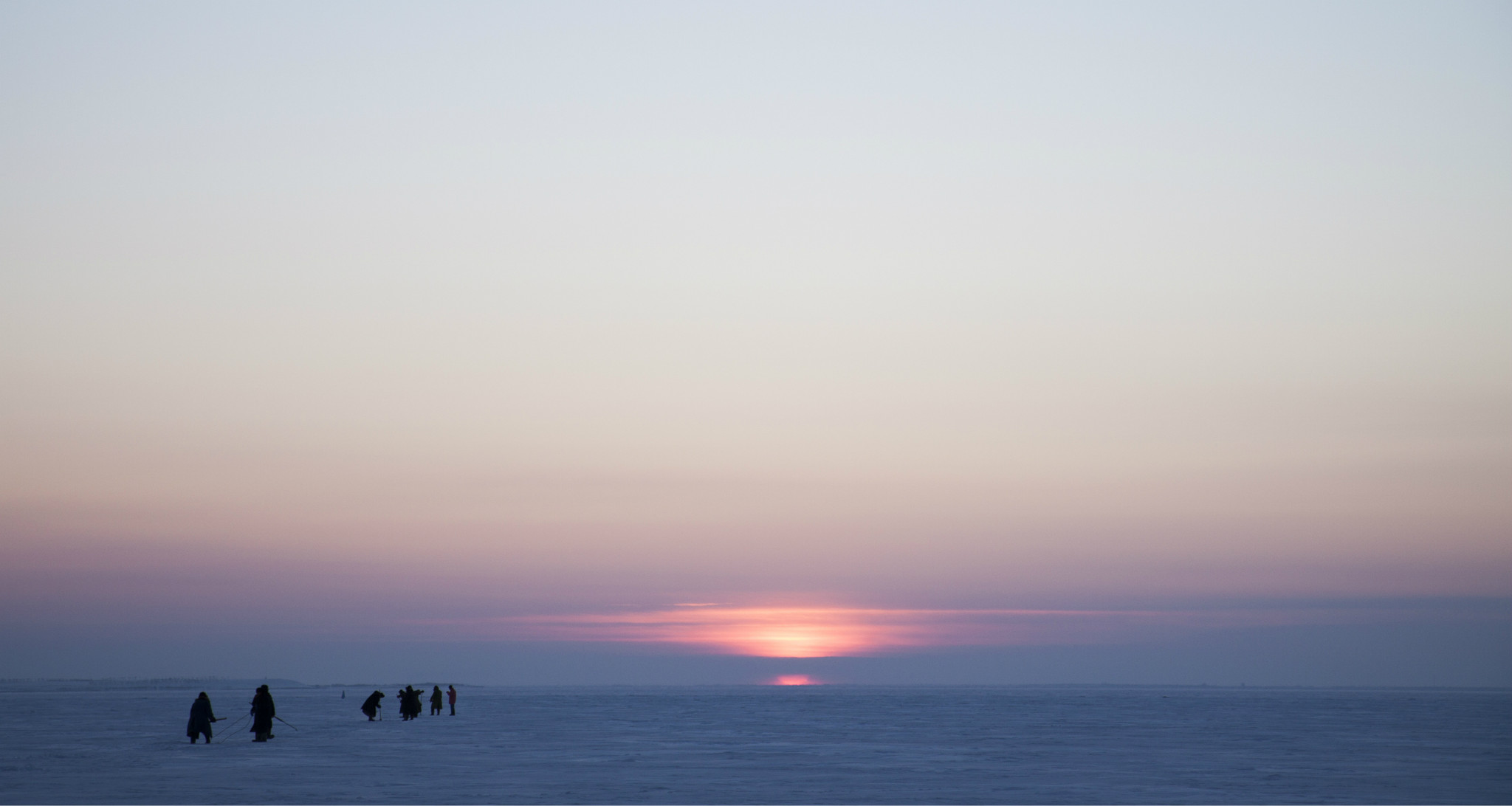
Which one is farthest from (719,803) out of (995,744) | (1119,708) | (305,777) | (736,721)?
(1119,708)

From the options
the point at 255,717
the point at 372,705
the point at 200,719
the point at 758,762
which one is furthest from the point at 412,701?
the point at 758,762

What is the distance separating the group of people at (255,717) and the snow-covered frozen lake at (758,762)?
479mm

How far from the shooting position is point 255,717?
3400 cm

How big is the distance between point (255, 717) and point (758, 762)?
1414cm

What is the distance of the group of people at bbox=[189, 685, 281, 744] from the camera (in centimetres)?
3241

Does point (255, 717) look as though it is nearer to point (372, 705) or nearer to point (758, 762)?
point (758, 762)

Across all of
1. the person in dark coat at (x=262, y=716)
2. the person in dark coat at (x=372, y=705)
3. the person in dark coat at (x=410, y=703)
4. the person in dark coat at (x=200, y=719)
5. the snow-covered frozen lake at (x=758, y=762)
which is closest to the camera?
the snow-covered frozen lake at (x=758, y=762)

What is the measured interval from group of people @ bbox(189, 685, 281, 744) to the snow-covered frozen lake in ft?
1.57

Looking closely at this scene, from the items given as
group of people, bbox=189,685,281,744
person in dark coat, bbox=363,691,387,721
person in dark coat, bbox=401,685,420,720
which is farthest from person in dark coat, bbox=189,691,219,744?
person in dark coat, bbox=401,685,420,720

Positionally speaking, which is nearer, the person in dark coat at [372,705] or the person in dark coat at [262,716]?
the person in dark coat at [262,716]

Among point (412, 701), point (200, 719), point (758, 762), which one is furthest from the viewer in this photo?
point (412, 701)

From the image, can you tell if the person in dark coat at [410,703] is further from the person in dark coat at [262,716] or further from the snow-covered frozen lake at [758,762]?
the person in dark coat at [262,716]

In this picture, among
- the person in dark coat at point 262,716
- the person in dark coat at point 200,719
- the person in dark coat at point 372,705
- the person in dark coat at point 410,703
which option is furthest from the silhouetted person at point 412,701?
the person in dark coat at point 200,719

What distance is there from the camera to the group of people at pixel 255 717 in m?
32.4
